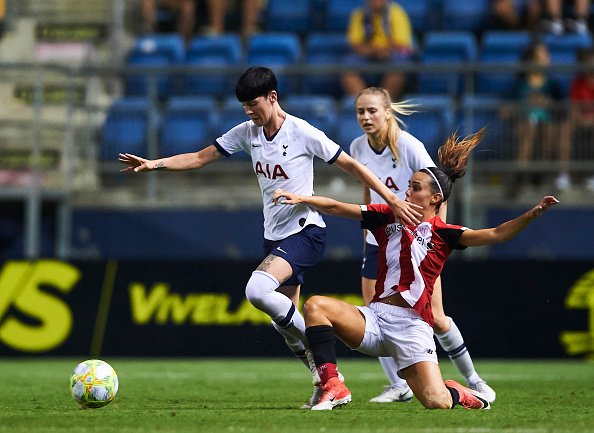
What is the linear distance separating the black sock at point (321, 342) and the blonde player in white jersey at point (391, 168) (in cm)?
125

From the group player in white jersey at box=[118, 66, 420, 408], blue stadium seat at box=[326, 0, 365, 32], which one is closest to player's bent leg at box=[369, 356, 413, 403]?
player in white jersey at box=[118, 66, 420, 408]

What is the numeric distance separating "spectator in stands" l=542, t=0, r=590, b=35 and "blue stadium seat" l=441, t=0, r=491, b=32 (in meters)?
1.02

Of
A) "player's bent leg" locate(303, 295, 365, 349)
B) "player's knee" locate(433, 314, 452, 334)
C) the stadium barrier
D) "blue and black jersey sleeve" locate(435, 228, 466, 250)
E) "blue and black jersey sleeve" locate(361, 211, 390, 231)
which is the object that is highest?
"blue and black jersey sleeve" locate(361, 211, 390, 231)

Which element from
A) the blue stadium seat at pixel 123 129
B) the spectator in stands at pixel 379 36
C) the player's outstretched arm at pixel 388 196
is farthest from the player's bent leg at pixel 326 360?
the spectator in stands at pixel 379 36

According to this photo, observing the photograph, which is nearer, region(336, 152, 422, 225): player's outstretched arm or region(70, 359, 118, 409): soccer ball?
region(336, 152, 422, 225): player's outstretched arm

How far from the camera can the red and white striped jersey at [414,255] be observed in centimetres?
816

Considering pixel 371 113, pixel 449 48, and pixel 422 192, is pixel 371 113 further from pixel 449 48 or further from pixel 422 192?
pixel 449 48

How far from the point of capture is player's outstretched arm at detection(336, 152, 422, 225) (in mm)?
8000

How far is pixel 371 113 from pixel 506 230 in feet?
6.34

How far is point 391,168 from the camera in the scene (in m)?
9.52

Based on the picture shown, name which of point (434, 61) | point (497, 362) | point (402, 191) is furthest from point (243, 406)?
point (434, 61)

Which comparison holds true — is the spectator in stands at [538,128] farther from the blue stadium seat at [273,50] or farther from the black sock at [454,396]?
the black sock at [454,396]

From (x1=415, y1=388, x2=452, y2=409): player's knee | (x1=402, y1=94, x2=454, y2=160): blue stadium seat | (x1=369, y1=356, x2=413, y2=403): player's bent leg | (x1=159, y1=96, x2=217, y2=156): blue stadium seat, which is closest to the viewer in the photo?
(x1=415, y1=388, x2=452, y2=409): player's knee

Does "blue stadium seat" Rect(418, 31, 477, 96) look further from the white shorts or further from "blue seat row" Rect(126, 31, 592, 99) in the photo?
the white shorts
